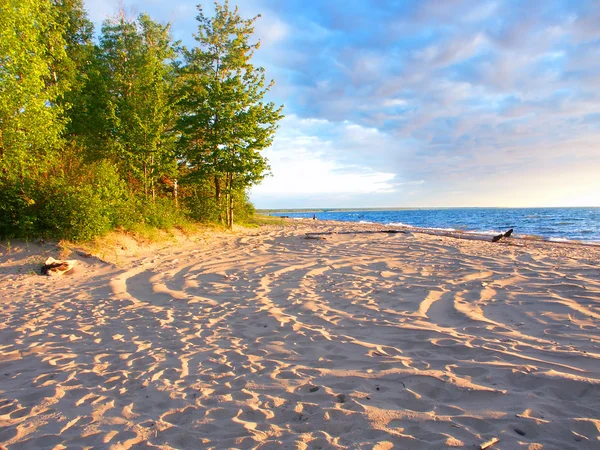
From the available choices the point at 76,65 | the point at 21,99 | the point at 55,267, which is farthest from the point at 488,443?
the point at 76,65

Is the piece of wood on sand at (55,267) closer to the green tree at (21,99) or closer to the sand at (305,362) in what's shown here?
the sand at (305,362)

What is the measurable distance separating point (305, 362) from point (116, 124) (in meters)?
13.2

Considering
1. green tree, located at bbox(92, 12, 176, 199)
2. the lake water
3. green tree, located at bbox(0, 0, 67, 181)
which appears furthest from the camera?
the lake water

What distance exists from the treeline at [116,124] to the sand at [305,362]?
11.2 ft

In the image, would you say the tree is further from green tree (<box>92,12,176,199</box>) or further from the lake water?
the lake water

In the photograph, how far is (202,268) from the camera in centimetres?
862

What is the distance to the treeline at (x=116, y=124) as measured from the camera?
911 centimetres

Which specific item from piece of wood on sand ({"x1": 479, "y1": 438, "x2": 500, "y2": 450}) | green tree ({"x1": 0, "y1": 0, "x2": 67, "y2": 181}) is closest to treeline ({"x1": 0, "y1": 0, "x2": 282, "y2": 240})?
green tree ({"x1": 0, "y1": 0, "x2": 67, "y2": 181})

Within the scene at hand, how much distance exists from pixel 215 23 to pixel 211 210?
31.2ft

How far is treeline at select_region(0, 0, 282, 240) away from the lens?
9.11 m

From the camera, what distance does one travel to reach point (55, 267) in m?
7.91

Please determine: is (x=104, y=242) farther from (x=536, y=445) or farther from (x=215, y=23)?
(x=215, y=23)

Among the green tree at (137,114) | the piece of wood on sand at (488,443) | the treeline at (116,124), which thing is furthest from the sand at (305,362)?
the green tree at (137,114)

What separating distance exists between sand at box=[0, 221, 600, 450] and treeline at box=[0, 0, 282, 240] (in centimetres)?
342
